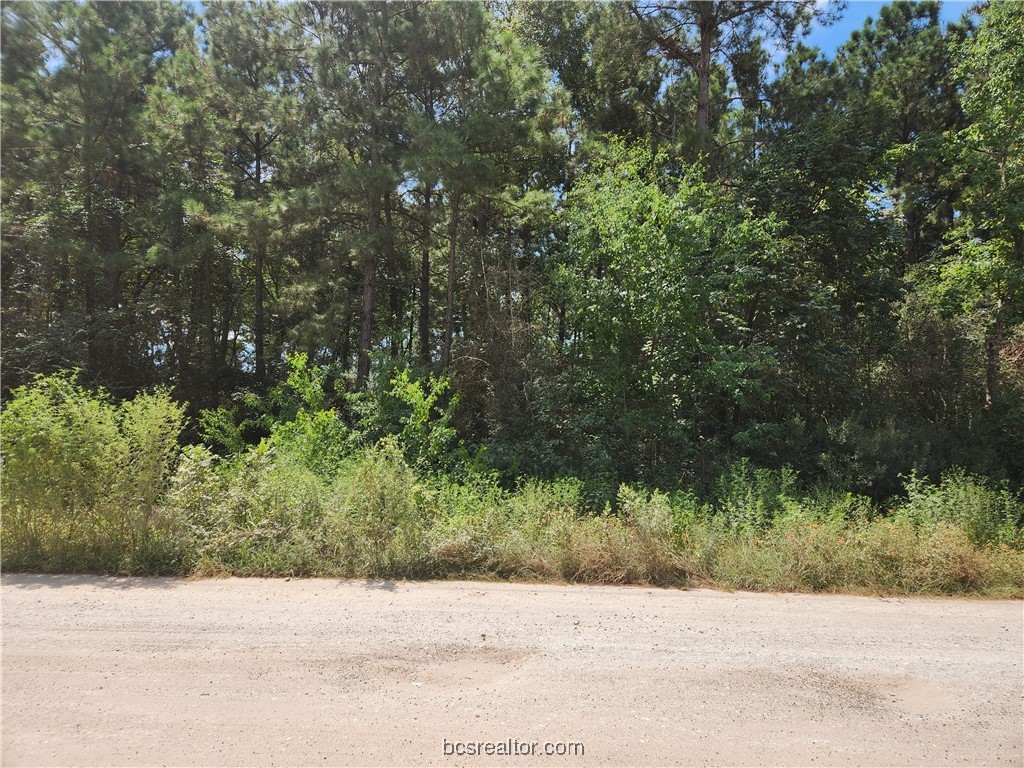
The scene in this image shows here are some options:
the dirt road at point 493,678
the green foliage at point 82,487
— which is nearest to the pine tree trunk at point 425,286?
the green foliage at point 82,487

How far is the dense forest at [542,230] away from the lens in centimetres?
1038

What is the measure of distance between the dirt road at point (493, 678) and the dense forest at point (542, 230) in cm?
393

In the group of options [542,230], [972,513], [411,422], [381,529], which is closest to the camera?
[381,529]

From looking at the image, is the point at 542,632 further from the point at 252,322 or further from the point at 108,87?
the point at 252,322

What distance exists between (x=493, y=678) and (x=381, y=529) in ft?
9.66

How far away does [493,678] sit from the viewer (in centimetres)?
369

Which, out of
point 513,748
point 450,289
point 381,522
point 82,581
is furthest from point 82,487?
point 450,289

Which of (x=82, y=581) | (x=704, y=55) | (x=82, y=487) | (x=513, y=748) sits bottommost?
(x=513, y=748)

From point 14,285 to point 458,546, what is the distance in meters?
17.2

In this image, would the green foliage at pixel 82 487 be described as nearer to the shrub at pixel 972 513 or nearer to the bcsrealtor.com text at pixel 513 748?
the bcsrealtor.com text at pixel 513 748

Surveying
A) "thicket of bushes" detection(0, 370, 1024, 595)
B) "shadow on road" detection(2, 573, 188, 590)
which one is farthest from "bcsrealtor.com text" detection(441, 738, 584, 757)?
"shadow on road" detection(2, 573, 188, 590)

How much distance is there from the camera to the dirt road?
302 cm

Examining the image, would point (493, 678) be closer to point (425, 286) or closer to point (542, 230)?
point (542, 230)

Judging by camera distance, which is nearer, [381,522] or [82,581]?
[82,581]
